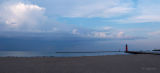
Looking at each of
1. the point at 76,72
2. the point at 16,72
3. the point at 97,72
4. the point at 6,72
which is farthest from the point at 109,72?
the point at 6,72

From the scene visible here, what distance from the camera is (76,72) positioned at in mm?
11492

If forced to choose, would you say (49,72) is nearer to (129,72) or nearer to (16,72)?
(16,72)

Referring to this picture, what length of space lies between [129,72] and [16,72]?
8.25 m

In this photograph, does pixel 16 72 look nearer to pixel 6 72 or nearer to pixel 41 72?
pixel 6 72

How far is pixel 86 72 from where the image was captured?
11.5 metres

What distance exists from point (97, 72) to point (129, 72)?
2.36 meters

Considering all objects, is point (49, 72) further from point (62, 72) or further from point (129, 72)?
point (129, 72)

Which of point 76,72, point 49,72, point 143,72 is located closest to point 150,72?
point 143,72

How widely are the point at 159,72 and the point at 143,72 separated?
110cm

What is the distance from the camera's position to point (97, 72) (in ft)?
38.1

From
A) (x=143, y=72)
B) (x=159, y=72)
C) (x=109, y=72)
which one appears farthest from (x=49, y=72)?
(x=159, y=72)

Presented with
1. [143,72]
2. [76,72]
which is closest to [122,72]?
[143,72]

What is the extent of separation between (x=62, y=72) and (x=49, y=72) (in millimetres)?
958

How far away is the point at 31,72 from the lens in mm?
11352
